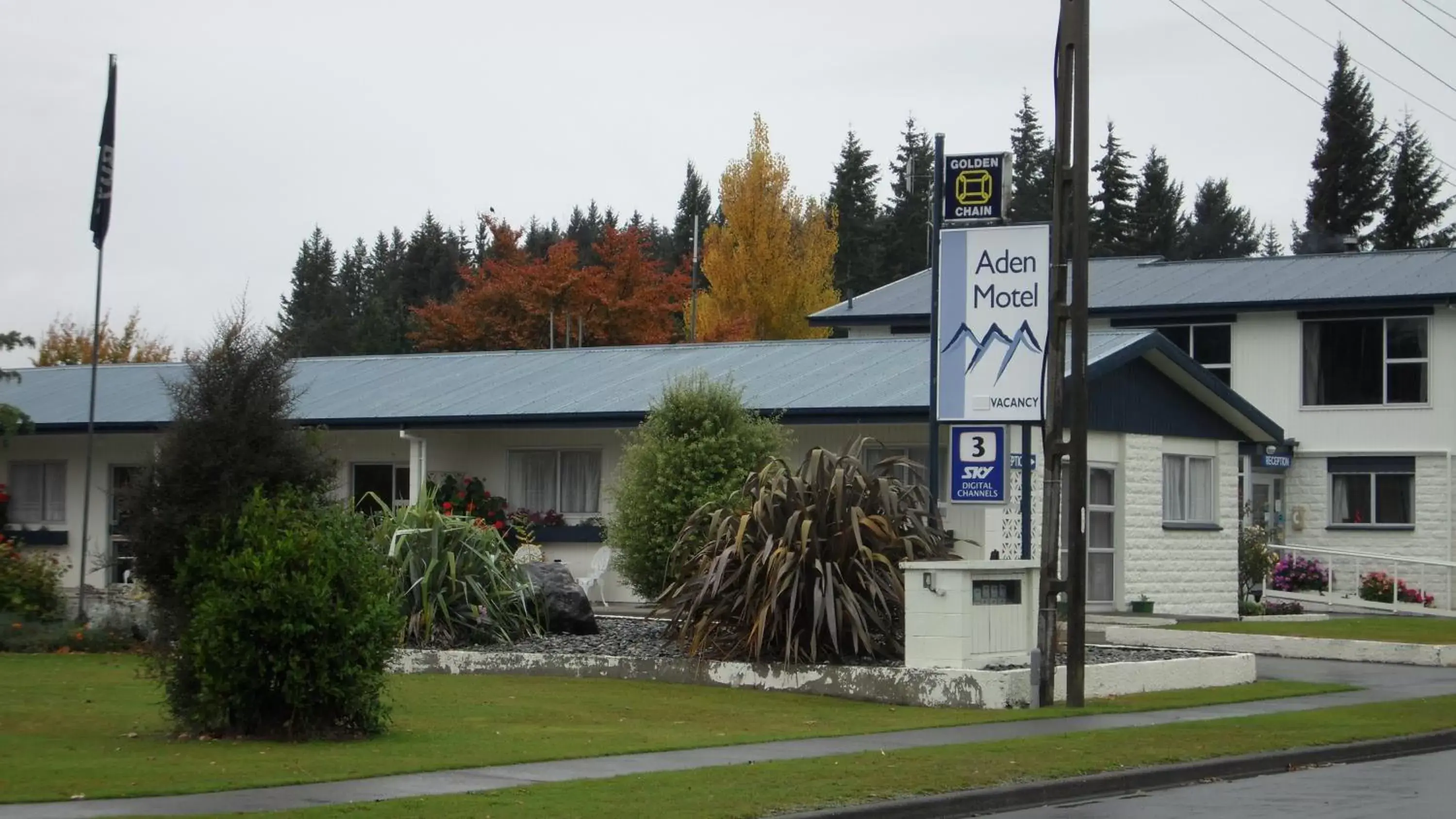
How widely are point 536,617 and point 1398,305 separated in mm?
21850

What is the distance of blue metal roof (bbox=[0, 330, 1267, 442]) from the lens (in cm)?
2714

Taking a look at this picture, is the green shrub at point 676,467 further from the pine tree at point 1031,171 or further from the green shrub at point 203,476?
the pine tree at point 1031,171

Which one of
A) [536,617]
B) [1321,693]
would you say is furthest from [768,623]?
[1321,693]

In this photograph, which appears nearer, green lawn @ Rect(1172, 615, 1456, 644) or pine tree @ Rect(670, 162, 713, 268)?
green lawn @ Rect(1172, 615, 1456, 644)

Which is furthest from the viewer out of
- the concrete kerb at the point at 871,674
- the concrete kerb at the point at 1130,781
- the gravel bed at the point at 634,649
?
the gravel bed at the point at 634,649

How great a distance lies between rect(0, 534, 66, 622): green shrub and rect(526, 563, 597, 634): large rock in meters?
6.20

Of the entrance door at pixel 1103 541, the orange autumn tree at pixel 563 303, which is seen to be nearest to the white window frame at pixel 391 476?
the entrance door at pixel 1103 541

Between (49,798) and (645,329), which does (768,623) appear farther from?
(645,329)

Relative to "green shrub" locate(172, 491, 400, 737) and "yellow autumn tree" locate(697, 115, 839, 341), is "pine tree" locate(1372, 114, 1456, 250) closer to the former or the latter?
"yellow autumn tree" locate(697, 115, 839, 341)

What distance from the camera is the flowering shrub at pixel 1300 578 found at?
35.2 meters

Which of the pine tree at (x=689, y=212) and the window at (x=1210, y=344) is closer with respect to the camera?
the window at (x=1210, y=344)

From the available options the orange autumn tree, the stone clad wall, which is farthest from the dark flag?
the orange autumn tree

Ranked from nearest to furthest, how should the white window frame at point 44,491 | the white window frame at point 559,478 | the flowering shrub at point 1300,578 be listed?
1. the white window frame at point 559,478
2. the white window frame at point 44,491
3. the flowering shrub at point 1300,578

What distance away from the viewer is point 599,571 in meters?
27.6
